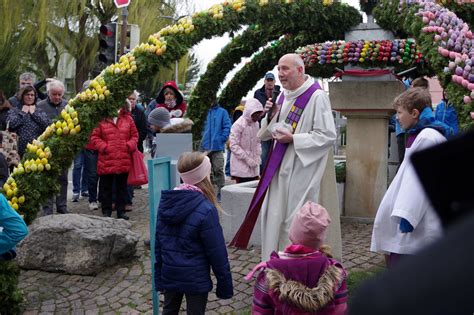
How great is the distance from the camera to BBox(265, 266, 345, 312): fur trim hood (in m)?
2.81

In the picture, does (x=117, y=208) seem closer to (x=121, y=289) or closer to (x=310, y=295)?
(x=121, y=289)

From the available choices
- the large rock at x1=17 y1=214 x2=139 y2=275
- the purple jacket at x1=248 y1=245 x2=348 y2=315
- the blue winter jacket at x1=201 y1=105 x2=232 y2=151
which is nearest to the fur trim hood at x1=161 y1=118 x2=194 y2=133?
the large rock at x1=17 y1=214 x2=139 y2=275

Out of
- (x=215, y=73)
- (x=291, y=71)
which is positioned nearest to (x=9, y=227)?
(x=291, y=71)

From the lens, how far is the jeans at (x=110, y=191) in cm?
801

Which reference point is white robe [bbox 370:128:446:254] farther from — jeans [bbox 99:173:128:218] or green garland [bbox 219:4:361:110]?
jeans [bbox 99:173:128:218]

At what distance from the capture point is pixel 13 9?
2261cm

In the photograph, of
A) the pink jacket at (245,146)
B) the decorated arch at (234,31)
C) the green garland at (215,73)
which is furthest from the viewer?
the green garland at (215,73)

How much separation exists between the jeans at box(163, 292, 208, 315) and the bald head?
189 cm

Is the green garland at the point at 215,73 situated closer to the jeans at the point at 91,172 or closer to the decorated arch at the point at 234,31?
the decorated arch at the point at 234,31

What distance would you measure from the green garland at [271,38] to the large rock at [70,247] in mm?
2983

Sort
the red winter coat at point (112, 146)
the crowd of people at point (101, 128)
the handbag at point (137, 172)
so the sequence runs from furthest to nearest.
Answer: the handbag at point (137, 172)
the red winter coat at point (112, 146)
the crowd of people at point (101, 128)

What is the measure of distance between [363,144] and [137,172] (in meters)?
2.99

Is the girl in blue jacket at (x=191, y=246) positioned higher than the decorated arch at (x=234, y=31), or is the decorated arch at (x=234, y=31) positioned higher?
the decorated arch at (x=234, y=31)

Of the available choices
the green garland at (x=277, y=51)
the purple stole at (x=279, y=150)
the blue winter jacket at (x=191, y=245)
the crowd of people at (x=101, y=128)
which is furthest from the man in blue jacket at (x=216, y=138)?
the blue winter jacket at (x=191, y=245)
